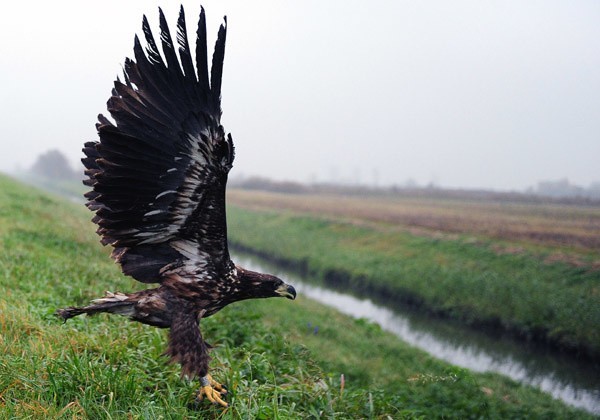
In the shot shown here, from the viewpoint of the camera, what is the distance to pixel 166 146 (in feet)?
11.1

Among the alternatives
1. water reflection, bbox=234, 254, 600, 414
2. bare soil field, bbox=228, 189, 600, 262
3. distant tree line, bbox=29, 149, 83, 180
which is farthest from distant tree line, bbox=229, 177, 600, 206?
distant tree line, bbox=29, 149, 83, 180

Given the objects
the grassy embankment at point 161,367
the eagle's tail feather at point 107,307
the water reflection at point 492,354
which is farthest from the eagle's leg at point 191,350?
the water reflection at point 492,354

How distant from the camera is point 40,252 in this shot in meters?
8.09

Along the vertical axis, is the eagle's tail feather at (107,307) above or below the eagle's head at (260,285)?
below

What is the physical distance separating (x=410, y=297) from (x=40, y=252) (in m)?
11.4

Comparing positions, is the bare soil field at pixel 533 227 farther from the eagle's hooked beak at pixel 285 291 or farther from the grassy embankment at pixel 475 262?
the eagle's hooked beak at pixel 285 291

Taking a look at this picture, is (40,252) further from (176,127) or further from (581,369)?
(581,369)

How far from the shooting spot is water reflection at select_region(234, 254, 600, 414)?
Result: 31.0 feet

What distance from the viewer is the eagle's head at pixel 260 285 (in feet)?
13.1

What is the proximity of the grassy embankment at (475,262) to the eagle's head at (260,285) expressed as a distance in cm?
986

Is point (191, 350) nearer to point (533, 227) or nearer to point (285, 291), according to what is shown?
point (285, 291)

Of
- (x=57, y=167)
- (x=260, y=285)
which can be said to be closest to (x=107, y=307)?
(x=260, y=285)

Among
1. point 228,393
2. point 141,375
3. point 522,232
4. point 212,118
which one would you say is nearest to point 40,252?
point 141,375

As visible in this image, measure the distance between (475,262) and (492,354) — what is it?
5.99 meters
